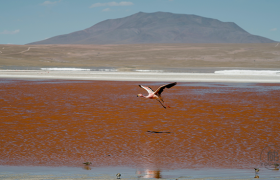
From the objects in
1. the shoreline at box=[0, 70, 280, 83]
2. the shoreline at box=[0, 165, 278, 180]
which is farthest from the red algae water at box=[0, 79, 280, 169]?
the shoreline at box=[0, 70, 280, 83]

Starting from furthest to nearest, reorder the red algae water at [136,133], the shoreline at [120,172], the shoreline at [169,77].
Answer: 1. the shoreline at [169,77]
2. the red algae water at [136,133]
3. the shoreline at [120,172]

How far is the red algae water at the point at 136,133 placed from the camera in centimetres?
848

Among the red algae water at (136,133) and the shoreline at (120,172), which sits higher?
the red algae water at (136,133)

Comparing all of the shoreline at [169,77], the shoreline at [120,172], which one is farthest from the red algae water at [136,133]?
the shoreline at [169,77]

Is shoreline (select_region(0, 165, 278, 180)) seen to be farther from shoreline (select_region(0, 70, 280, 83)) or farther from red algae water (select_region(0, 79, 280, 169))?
shoreline (select_region(0, 70, 280, 83))

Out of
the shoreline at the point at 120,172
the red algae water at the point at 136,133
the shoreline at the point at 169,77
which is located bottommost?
the shoreline at the point at 120,172

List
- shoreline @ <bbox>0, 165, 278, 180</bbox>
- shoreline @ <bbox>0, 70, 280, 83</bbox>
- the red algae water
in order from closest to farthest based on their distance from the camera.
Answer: shoreline @ <bbox>0, 165, 278, 180</bbox>, the red algae water, shoreline @ <bbox>0, 70, 280, 83</bbox>

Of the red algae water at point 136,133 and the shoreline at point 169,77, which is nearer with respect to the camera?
the red algae water at point 136,133

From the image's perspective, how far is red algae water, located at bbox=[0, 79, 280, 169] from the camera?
27.8 ft

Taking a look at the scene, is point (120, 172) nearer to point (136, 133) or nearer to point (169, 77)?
point (136, 133)

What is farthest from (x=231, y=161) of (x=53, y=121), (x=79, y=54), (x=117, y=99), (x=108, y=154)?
(x=79, y=54)

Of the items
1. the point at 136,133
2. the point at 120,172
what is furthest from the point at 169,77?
the point at 120,172

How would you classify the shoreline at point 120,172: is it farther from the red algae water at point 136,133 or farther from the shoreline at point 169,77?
the shoreline at point 169,77

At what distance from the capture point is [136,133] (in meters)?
11.3
